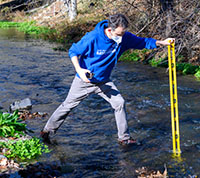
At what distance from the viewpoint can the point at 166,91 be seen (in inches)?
398

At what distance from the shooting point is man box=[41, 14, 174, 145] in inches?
201

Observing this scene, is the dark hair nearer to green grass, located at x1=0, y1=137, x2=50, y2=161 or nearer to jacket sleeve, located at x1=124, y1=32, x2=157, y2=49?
jacket sleeve, located at x1=124, y1=32, x2=157, y2=49

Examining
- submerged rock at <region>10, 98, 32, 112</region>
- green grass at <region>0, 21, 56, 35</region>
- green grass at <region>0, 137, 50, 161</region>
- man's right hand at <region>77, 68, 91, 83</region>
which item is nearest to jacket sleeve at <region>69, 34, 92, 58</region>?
man's right hand at <region>77, 68, 91, 83</region>

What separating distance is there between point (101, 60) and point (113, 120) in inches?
98.1

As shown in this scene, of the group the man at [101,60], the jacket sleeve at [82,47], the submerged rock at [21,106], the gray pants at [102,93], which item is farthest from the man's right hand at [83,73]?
the submerged rock at [21,106]

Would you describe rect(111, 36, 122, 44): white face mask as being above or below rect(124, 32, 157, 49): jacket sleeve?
above

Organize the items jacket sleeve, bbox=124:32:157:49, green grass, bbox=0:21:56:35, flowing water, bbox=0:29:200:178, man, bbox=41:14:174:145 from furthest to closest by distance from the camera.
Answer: green grass, bbox=0:21:56:35 < jacket sleeve, bbox=124:32:157:49 < flowing water, bbox=0:29:200:178 < man, bbox=41:14:174:145

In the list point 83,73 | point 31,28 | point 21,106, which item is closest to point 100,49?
point 83,73

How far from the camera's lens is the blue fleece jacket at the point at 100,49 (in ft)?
17.1

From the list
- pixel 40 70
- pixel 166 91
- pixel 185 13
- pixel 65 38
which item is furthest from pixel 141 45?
pixel 65 38

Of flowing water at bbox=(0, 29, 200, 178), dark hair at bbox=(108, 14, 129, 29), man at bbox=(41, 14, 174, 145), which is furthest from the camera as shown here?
flowing water at bbox=(0, 29, 200, 178)

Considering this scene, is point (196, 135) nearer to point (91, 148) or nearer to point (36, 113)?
point (91, 148)

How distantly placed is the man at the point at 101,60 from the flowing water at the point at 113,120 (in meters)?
0.51

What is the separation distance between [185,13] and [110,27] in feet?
25.5
